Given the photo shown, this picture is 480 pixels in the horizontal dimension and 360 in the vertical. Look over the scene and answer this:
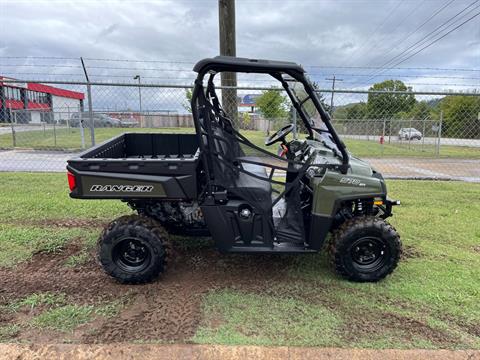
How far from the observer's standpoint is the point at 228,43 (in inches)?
269

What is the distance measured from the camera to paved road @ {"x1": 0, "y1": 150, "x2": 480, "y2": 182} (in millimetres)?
8758

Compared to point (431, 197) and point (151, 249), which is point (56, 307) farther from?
point (431, 197)

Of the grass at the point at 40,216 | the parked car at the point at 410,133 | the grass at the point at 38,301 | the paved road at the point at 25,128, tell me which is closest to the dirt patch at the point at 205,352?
the grass at the point at 38,301

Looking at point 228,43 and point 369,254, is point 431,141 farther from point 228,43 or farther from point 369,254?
point 369,254

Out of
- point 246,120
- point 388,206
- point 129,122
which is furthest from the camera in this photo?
point 129,122

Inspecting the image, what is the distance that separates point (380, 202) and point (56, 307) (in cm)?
273

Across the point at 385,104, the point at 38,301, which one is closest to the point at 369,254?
the point at 38,301

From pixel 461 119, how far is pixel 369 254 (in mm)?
13928

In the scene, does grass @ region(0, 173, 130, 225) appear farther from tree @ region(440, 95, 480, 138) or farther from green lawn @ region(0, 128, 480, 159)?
tree @ region(440, 95, 480, 138)

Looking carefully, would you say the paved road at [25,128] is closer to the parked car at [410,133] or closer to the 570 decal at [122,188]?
the 570 decal at [122,188]

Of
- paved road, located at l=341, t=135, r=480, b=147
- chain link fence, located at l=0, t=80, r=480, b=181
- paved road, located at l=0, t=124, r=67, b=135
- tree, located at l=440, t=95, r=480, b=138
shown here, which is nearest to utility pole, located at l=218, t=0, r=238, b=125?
chain link fence, located at l=0, t=80, r=480, b=181

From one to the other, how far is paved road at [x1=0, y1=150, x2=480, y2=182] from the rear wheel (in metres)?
6.11

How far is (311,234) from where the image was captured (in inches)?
125

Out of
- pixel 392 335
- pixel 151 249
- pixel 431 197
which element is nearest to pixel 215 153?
pixel 151 249
